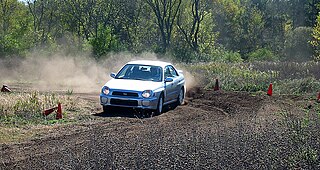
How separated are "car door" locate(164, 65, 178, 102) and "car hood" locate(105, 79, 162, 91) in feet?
1.98

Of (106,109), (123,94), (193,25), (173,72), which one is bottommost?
(106,109)

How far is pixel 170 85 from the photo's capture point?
1772 centimetres

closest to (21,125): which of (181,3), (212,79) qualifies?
(212,79)

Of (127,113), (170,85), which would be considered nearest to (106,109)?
(127,113)

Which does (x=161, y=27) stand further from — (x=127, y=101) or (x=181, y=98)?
(x=127, y=101)

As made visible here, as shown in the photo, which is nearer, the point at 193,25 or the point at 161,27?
the point at 193,25

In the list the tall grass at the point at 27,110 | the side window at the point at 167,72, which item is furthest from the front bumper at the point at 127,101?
the side window at the point at 167,72

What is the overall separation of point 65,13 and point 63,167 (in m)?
54.3

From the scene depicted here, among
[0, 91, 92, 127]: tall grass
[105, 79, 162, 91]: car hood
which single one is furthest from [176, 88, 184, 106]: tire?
[0, 91, 92, 127]: tall grass

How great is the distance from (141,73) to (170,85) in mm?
1001

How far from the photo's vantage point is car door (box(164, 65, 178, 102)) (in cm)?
1750

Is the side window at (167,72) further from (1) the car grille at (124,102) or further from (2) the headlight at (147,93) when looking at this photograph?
(1) the car grille at (124,102)

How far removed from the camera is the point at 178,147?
28.3ft

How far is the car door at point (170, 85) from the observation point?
57.4 ft
